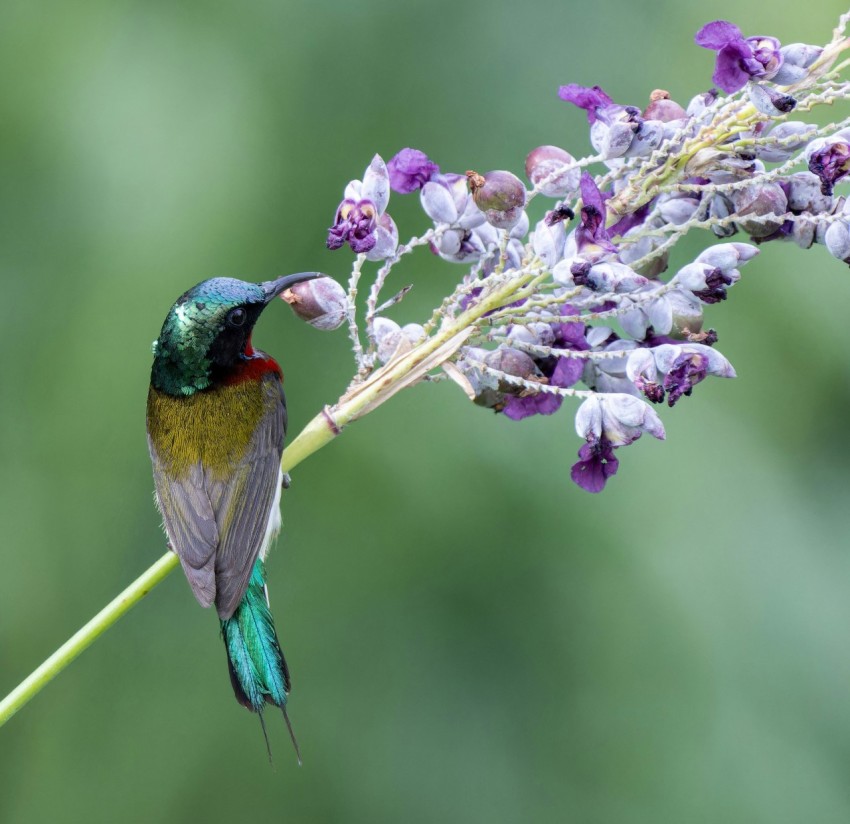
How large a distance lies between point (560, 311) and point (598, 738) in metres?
1.60

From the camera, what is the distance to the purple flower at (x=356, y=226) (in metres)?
1.51

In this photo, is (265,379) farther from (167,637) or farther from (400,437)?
(167,637)

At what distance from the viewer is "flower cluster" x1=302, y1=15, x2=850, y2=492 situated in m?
1.39

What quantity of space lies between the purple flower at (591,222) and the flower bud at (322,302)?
13.7 inches

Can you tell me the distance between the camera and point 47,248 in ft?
9.03

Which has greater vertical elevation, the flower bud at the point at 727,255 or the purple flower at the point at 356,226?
the purple flower at the point at 356,226

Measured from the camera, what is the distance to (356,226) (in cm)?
151

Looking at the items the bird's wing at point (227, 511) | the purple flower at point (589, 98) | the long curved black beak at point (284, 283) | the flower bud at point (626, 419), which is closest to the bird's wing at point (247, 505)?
the bird's wing at point (227, 511)

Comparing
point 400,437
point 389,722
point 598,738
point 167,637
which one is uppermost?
point 400,437

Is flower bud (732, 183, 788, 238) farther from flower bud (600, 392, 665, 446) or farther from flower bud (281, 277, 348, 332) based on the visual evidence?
flower bud (281, 277, 348, 332)

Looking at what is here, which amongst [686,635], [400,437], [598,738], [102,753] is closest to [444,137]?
[400,437]

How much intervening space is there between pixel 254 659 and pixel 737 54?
1111 mm

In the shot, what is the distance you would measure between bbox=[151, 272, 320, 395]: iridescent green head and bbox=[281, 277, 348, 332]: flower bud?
0.83 ft

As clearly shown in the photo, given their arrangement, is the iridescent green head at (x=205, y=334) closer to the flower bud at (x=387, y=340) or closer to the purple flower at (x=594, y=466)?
the flower bud at (x=387, y=340)
